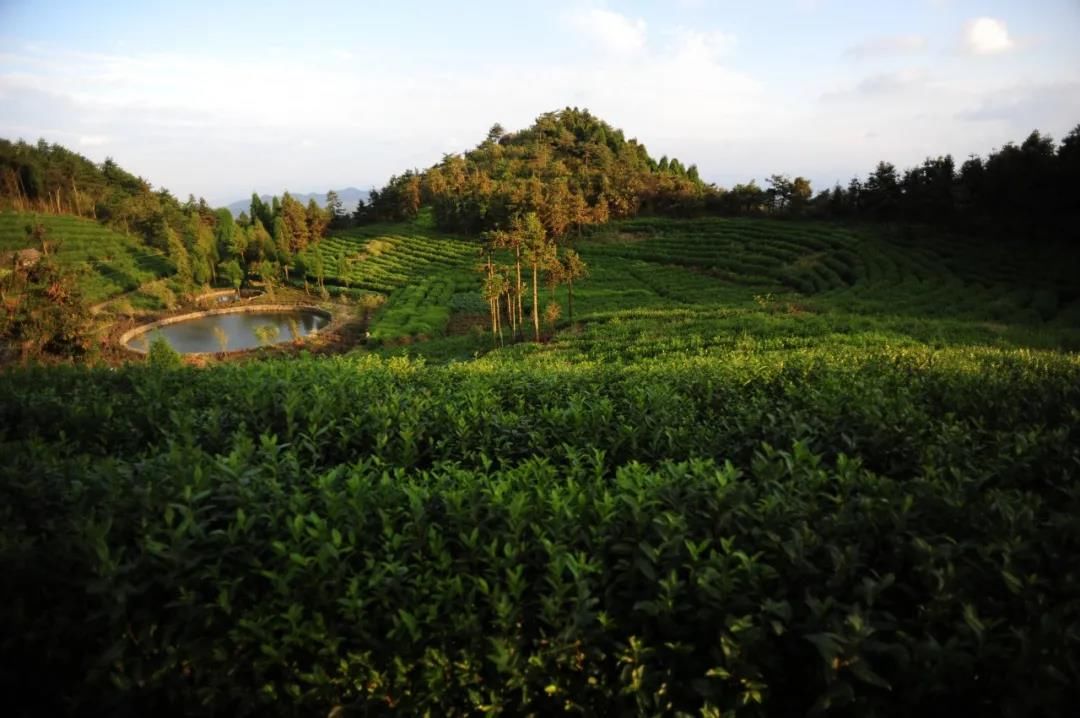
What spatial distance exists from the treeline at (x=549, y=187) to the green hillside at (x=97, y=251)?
28.1 meters

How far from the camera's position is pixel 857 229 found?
4544cm

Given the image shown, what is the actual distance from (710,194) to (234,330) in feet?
155

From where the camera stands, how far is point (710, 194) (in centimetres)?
6066

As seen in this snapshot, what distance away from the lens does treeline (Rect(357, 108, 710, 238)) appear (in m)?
52.9

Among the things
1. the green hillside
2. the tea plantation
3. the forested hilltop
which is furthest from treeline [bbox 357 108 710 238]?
the tea plantation

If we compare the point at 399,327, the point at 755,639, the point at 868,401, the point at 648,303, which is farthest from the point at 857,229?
the point at 755,639

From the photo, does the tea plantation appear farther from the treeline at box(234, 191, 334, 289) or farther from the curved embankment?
the treeline at box(234, 191, 334, 289)

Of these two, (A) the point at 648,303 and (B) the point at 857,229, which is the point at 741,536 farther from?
(B) the point at 857,229

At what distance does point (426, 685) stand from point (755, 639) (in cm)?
126

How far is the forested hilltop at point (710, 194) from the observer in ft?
120

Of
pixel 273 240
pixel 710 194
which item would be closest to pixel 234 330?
pixel 273 240

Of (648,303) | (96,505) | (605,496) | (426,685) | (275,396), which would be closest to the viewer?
(426,685)

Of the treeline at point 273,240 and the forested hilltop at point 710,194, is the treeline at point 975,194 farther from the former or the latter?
the treeline at point 273,240

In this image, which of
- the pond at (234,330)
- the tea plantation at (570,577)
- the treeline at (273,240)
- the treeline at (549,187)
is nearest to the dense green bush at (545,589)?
the tea plantation at (570,577)
